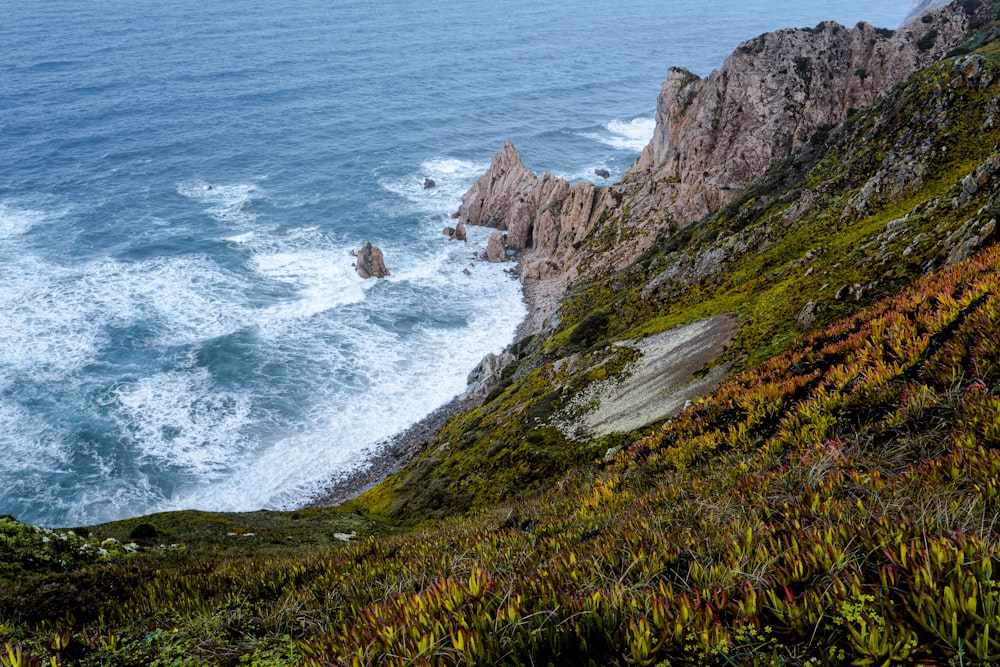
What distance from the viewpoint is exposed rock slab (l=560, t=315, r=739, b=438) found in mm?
19156

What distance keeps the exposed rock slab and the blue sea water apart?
97.3 ft

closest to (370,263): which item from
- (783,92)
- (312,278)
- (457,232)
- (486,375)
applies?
(312,278)

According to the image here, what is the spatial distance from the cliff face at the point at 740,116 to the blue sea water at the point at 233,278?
17.2 metres

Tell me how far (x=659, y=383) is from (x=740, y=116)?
1676 inches

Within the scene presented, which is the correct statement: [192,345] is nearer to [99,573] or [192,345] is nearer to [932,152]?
[99,573]

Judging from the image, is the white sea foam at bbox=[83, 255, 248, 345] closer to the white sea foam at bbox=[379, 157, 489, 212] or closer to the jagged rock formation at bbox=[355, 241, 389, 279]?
the jagged rock formation at bbox=[355, 241, 389, 279]

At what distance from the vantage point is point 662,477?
10180 mm

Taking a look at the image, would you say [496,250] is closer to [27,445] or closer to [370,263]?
[370,263]

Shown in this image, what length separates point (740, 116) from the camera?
52.6 m

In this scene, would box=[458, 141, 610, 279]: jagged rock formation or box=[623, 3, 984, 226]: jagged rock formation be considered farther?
box=[458, 141, 610, 279]: jagged rock formation

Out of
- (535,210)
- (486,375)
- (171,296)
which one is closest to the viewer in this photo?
(486,375)

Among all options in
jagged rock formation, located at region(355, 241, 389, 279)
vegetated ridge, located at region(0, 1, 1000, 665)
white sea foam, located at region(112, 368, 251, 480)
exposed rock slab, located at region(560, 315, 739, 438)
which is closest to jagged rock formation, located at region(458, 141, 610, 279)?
jagged rock formation, located at region(355, 241, 389, 279)

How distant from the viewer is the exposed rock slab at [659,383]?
62.8 ft

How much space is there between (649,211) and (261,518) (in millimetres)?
48730
